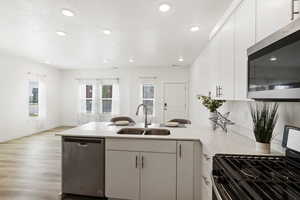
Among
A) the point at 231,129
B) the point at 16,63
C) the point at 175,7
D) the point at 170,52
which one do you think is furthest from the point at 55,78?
the point at 231,129

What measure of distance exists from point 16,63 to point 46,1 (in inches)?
168

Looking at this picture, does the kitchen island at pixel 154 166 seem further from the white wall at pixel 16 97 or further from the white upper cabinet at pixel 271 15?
the white wall at pixel 16 97

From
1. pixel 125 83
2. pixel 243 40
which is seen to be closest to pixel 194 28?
pixel 243 40

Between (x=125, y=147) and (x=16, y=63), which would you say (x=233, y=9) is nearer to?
(x=125, y=147)

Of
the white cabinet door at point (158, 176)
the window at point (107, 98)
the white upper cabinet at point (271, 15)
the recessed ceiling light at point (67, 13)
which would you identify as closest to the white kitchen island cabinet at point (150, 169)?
the white cabinet door at point (158, 176)

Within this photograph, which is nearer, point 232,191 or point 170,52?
point 232,191

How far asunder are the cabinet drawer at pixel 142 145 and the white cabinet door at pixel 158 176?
62 mm

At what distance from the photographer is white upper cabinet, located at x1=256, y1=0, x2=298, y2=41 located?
0.98 m

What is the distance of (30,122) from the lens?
18.7 ft

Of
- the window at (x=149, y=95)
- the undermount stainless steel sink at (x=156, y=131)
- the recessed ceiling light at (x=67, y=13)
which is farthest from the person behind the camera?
the window at (x=149, y=95)

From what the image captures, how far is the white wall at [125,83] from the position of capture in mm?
6695

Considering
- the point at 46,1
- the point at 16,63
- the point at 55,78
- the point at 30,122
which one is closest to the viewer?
the point at 46,1

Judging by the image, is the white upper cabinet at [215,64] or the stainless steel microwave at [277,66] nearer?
the stainless steel microwave at [277,66]

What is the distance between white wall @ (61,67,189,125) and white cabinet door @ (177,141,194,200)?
475cm
